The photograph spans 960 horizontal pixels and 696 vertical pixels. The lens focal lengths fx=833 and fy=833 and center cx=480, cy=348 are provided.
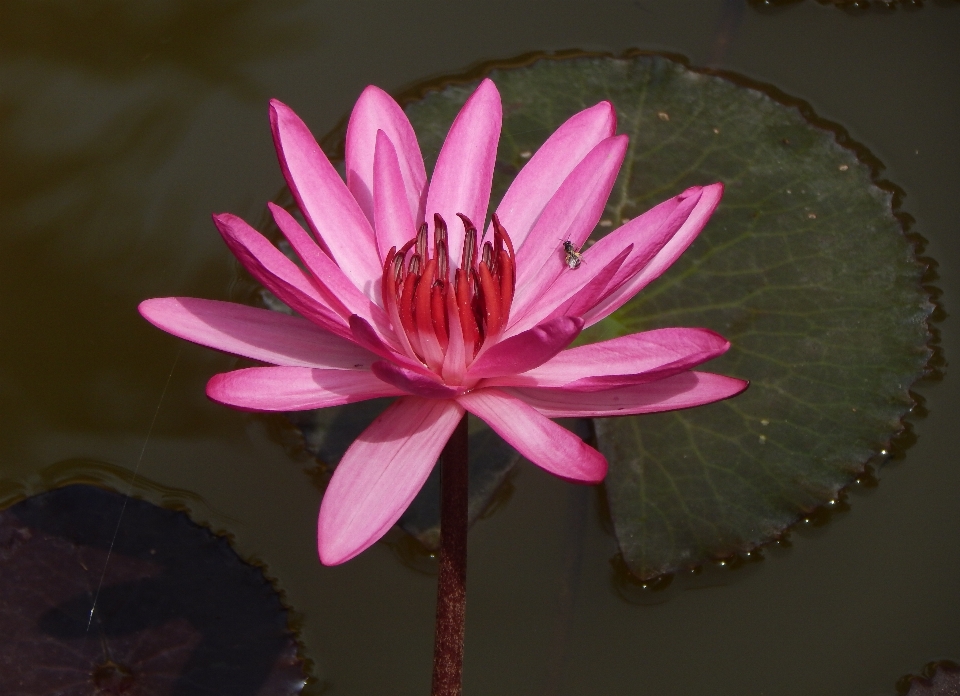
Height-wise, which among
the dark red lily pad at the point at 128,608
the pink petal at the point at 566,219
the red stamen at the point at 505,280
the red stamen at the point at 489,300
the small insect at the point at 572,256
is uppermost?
the pink petal at the point at 566,219

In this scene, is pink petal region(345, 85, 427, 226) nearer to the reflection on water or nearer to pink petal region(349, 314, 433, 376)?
pink petal region(349, 314, 433, 376)

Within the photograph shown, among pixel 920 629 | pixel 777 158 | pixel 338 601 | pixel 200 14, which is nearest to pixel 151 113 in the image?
pixel 200 14

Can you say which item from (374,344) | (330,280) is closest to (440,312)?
(374,344)

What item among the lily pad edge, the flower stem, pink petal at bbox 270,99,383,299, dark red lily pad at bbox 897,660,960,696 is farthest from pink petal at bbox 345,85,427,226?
dark red lily pad at bbox 897,660,960,696

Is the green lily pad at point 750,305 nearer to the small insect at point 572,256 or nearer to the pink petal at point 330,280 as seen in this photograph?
the small insect at point 572,256

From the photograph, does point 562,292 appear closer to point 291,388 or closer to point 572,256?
point 572,256

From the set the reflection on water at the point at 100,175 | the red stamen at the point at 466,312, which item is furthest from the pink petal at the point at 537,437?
the reflection on water at the point at 100,175
